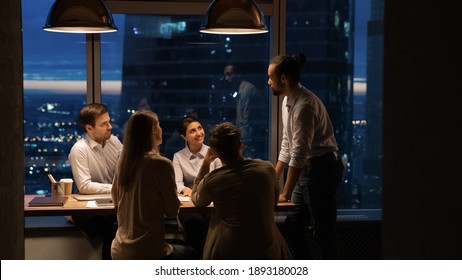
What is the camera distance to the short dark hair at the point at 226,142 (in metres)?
3.25

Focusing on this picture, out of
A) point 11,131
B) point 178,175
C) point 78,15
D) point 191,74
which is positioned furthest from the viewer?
point 191,74

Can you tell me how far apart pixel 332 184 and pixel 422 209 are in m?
2.52

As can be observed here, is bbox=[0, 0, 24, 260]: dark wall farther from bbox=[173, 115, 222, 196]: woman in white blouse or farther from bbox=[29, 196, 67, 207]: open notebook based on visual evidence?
bbox=[173, 115, 222, 196]: woman in white blouse

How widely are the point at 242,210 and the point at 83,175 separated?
62.7 inches

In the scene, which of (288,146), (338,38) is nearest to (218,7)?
(288,146)

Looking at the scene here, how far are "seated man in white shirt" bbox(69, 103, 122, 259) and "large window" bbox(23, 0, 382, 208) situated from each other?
1021 millimetres

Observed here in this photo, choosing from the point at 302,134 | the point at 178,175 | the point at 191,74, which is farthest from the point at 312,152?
the point at 191,74

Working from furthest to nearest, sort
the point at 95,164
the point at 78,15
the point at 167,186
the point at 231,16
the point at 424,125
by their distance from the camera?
the point at 95,164, the point at 231,16, the point at 78,15, the point at 167,186, the point at 424,125

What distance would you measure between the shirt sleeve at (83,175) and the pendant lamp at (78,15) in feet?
3.04

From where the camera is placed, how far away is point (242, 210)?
3.14 metres

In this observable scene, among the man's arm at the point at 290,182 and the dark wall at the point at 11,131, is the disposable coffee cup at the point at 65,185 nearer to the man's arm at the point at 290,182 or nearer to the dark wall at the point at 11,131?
the man's arm at the point at 290,182

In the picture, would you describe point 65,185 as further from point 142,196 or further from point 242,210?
point 242,210

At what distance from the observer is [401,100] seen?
154cm

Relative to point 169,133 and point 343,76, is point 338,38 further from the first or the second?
point 169,133
